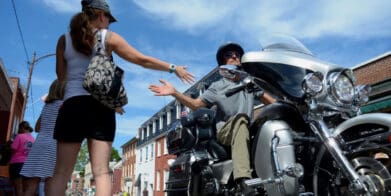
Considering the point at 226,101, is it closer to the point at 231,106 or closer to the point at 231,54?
the point at 231,106

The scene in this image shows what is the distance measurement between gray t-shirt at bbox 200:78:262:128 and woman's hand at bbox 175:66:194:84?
44.4 inches

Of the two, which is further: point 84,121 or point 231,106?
point 231,106

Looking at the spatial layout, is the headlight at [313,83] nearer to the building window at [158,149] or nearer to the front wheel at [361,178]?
the front wheel at [361,178]

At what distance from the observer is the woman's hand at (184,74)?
2.72m

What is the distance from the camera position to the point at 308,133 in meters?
2.87

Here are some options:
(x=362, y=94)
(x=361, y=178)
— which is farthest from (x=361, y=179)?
(x=362, y=94)

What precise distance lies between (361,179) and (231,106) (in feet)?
5.77

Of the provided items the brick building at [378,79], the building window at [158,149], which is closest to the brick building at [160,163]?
the building window at [158,149]

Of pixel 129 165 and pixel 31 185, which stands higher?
pixel 129 165

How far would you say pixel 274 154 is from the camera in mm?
2734

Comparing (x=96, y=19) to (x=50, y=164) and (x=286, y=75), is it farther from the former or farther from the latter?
(x=50, y=164)

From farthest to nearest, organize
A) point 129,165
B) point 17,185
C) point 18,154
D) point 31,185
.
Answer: point 129,165
point 18,154
point 17,185
point 31,185

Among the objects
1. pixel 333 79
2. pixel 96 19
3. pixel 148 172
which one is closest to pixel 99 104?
pixel 96 19

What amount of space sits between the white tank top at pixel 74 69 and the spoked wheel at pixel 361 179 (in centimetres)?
171
